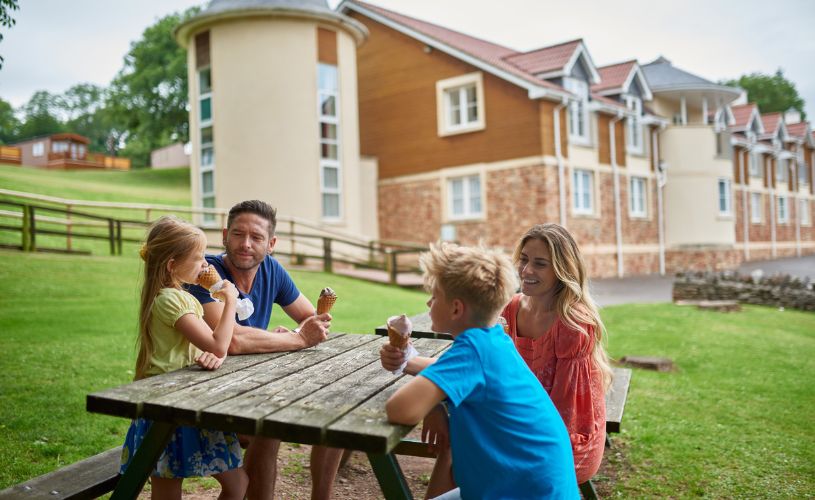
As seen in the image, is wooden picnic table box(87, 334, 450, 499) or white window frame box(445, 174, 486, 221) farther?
white window frame box(445, 174, 486, 221)

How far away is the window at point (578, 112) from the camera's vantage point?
23.0 meters

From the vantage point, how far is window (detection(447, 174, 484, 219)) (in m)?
23.2

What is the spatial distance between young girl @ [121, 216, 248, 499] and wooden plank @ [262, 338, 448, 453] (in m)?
0.58

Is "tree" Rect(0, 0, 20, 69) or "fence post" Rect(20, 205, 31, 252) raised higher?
"tree" Rect(0, 0, 20, 69)

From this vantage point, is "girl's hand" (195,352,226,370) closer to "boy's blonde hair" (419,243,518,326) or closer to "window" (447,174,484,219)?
"boy's blonde hair" (419,243,518,326)

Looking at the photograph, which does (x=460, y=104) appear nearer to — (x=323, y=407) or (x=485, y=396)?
(x=323, y=407)

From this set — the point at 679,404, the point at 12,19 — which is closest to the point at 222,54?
the point at 12,19

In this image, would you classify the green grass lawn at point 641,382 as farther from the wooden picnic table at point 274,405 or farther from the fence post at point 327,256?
the fence post at point 327,256

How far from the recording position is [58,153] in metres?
45.8

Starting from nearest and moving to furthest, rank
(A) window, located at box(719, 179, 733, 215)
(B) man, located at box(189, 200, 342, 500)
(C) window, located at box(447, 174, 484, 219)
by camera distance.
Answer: (B) man, located at box(189, 200, 342, 500)
(C) window, located at box(447, 174, 484, 219)
(A) window, located at box(719, 179, 733, 215)

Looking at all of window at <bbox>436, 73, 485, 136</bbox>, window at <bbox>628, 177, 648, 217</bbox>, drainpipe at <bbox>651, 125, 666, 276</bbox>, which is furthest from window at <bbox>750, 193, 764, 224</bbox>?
window at <bbox>436, 73, 485, 136</bbox>

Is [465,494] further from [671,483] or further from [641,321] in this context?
[641,321]

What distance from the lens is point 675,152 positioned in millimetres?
28531

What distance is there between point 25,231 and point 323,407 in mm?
13983
